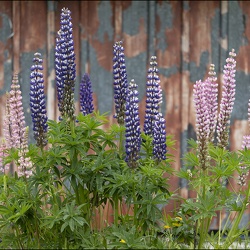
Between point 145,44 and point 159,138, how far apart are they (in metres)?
2.30

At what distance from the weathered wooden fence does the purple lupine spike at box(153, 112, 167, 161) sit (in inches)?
81.9

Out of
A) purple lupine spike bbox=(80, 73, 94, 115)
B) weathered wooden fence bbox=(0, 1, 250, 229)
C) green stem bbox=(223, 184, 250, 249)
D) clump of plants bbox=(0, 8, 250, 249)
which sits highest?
weathered wooden fence bbox=(0, 1, 250, 229)

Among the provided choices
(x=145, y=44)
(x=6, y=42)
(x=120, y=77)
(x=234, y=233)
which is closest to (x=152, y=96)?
(x=120, y=77)

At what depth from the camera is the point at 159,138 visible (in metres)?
4.51

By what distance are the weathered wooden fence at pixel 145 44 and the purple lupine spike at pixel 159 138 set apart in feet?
6.82

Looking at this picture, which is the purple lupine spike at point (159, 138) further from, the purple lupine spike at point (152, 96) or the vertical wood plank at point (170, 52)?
the vertical wood plank at point (170, 52)

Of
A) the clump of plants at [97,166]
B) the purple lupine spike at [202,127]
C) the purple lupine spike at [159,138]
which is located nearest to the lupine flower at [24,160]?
the clump of plants at [97,166]

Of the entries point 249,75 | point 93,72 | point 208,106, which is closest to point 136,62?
point 93,72

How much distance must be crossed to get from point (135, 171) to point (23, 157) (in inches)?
25.1

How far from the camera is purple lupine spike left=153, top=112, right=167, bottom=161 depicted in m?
4.50

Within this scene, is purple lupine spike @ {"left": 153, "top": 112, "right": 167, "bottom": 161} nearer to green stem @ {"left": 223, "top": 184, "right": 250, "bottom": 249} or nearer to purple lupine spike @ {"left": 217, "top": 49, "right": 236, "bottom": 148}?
purple lupine spike @ {"left": 217, "top": 49, "right": 236, "bottom": 148}

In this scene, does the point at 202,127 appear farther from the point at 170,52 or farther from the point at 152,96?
the point at 170,52

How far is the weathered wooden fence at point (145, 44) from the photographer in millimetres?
6648

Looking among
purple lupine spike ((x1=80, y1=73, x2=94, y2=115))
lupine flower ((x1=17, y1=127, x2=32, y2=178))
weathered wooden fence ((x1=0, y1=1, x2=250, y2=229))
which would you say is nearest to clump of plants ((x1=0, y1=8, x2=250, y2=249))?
lupine flower ((x1=17, y1=127, x2=32, y2=178))
